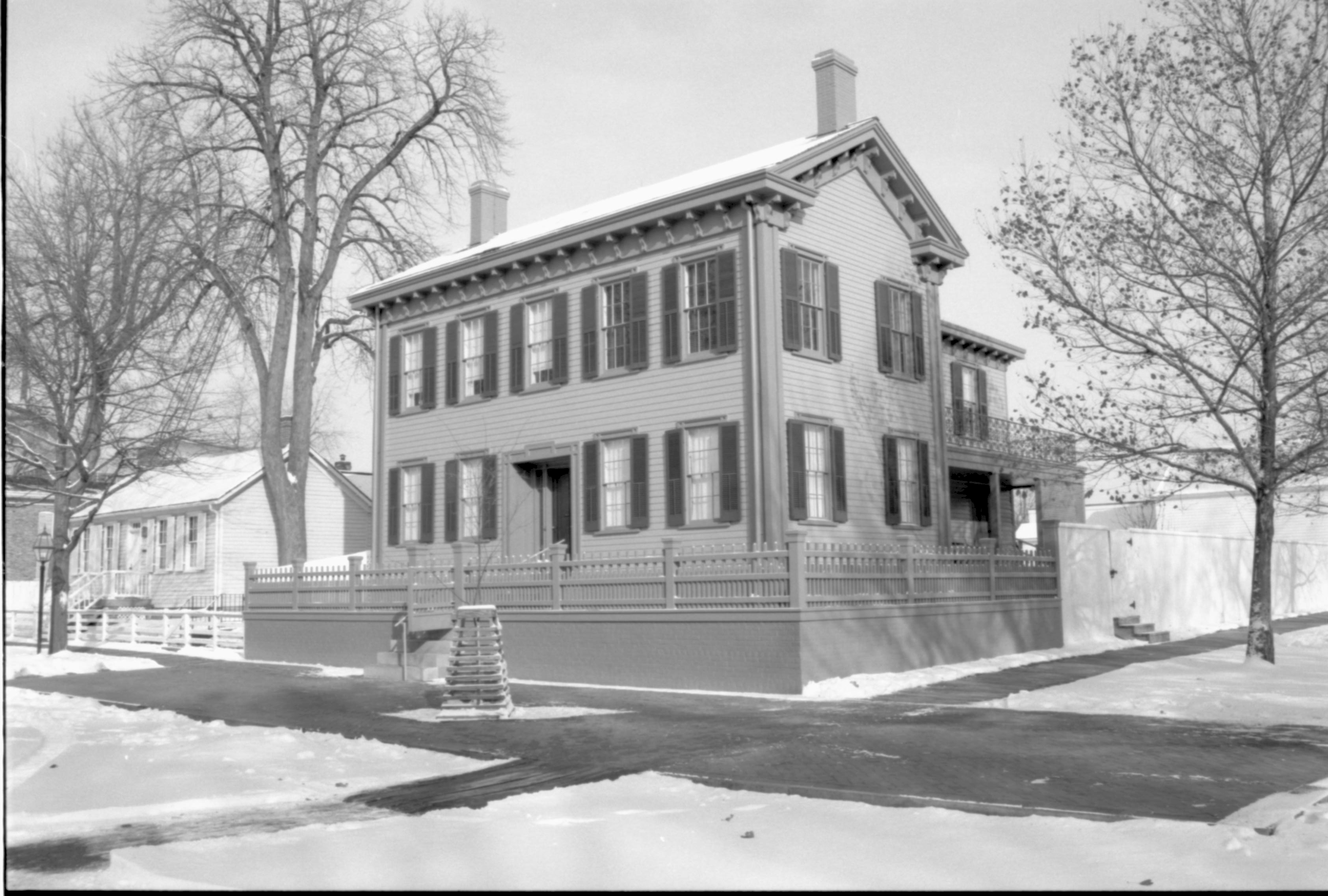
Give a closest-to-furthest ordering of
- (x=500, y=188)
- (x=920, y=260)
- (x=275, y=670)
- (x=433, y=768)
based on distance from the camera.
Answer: (x=433, y=768), (x=275, y=670), (x=920, y=260), (x=500, y=188)

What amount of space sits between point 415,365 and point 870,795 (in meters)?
19.4

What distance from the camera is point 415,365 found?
25906 millimetres

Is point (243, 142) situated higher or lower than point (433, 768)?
higher

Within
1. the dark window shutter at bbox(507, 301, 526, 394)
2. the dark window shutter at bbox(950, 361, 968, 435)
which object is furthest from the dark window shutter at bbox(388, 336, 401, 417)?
the dark window shutter at bbox(950, 361, 968, 435)

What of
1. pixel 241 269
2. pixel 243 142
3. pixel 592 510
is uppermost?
pixel 243 142

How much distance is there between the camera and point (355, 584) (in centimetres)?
2223

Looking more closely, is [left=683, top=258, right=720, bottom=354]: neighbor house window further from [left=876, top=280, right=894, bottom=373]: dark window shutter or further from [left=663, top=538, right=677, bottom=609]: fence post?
[left=663, top=538, right=677, bottom=609]: fence post

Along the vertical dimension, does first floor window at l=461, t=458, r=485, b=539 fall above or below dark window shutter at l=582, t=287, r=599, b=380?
below

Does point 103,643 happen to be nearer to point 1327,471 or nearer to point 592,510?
point 592,510

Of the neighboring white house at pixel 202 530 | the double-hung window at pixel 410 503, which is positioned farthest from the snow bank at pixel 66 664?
the neighboring white house at pixel 202 530

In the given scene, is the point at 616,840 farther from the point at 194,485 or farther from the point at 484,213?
the point at 194,485

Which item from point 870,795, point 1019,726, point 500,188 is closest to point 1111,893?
point 870,795

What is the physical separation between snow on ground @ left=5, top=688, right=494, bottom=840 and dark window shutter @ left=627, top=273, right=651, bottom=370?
1029cm

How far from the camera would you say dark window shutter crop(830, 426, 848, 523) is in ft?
66.5
